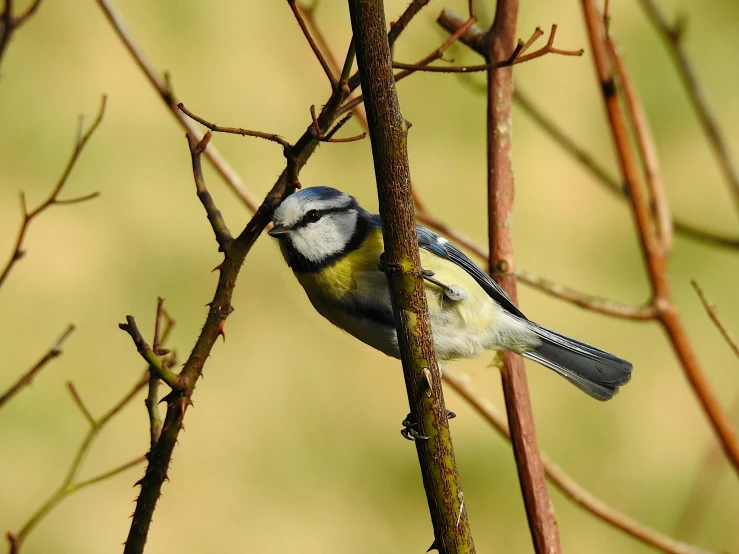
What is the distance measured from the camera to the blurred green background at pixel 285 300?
3.90 m

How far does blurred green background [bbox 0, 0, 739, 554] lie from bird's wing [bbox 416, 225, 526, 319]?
5.10ft

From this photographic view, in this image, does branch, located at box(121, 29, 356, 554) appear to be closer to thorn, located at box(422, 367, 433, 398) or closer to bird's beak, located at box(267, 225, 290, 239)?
thorn, located at box(422, 367, 433, 398)

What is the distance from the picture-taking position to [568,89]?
5219 mm

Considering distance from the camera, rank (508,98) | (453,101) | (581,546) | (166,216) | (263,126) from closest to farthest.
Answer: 1. (508,98)
2. (581,546)
3. (166,216)
4. (263,126)
5. (453,101)

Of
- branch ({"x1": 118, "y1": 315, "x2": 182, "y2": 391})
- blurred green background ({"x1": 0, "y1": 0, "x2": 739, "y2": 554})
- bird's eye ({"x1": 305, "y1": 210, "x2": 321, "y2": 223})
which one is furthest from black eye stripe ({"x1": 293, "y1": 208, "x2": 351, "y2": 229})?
blurred green background ({"x1": 0, "y1": 0, "x2": 739, "y2": 554})

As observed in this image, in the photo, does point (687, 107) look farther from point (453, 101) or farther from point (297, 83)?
point (297, 83)

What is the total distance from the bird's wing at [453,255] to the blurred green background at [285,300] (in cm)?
156

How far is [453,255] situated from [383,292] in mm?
340

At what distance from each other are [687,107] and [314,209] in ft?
12.4

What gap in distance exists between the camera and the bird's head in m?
2.05

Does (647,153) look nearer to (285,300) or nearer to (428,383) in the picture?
(428,383)

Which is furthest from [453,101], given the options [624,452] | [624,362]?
[624,362]

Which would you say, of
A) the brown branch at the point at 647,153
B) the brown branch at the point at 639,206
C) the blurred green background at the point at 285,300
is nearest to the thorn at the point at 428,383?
the brown branch at the point at 639,206

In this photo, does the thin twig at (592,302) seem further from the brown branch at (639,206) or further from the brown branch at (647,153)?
the brown branch at (647,153)
